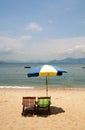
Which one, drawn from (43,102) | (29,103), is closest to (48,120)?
(43,102)

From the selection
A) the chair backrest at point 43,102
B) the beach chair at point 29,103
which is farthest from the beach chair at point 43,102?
the beach chair at point 29,103

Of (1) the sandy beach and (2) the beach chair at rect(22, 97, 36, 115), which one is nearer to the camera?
(1) the sandy beach

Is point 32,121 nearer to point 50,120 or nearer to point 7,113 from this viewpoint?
point 50,120

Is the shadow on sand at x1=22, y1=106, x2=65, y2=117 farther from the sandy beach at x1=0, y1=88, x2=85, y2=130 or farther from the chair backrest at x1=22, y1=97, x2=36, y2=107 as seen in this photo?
the chair backrest at x1=22, y1=97, x2=36, y2=107

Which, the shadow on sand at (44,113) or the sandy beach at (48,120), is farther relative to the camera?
the shadow on sand at (44,113)

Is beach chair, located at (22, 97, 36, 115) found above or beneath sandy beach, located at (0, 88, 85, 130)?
above

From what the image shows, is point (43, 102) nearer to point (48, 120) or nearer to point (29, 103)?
point (29, 103)

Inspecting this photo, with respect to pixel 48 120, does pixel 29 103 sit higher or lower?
higher

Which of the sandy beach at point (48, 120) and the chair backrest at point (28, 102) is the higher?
the chair backrest at point (28, 102)

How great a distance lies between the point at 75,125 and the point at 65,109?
9.85 ft

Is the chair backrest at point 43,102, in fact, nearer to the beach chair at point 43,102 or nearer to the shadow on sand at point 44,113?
the beach chair at point 43,102

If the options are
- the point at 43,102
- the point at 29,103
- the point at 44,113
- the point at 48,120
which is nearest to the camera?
the point at 48,120

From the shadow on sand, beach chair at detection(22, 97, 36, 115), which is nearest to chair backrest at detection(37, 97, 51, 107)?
beach chair at detection(22, 97, 36, 115)

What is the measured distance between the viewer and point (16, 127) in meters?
8.98
